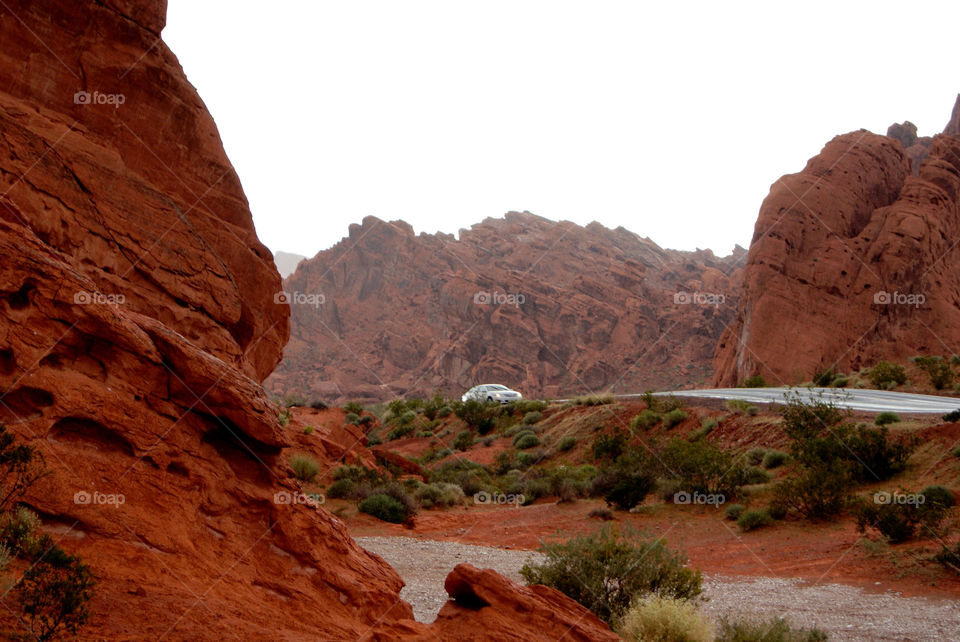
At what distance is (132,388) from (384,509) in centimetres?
1208

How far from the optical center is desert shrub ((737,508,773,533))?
15602 mm

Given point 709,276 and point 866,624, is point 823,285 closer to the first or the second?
point 866,624

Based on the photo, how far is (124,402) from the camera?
20.6 feet

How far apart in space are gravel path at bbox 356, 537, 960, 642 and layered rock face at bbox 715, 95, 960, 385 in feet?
116

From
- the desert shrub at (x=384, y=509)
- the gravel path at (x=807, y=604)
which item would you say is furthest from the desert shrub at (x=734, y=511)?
the desert shrub at (x=384, y=509)

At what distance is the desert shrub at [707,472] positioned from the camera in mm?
18281

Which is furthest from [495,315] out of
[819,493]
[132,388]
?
[132,388]

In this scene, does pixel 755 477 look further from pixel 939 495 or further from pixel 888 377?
pixel 888 377

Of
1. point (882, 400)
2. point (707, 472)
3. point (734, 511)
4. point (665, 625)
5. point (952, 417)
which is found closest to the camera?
point (665, 625)

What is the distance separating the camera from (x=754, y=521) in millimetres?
15602

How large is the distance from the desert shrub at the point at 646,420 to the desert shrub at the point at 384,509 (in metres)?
13.9

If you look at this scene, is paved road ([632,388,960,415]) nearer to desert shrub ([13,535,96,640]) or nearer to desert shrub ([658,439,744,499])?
desert shrub ([658,439,744,499])

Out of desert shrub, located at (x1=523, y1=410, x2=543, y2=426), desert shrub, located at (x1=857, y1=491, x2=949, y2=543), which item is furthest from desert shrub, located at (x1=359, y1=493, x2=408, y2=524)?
desert shrub, located at (x1=523, y1=410, x2=543, y2=426)

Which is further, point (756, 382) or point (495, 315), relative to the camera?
point (495, 315)
